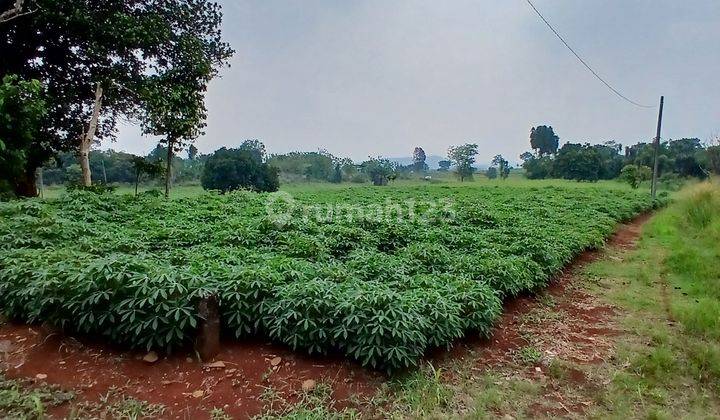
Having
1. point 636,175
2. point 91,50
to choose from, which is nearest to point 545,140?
point 636,175

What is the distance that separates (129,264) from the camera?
2.86m

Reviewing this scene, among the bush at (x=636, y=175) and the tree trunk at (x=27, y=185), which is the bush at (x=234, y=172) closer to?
the tree trunk at (x=27, y=185)

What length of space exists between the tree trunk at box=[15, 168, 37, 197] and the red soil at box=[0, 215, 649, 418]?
885 cm

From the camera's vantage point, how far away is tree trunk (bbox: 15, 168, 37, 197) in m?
9.76

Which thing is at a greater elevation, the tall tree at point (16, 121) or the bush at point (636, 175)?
the tall tree at point (16, 121)

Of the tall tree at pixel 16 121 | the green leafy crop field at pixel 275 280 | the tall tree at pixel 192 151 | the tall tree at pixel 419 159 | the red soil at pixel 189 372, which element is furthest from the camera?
the tall tree at pixel 419 159

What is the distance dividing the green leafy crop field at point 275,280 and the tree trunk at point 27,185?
5569 millimetres

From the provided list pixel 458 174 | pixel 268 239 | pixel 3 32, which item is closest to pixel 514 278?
pixel 268 239

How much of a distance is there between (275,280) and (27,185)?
34.2 feet

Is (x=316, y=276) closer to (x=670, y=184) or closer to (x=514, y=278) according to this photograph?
(x=514, y=278)

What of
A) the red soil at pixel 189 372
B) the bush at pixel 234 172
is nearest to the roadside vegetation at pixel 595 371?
the red soil at pixel 189 372

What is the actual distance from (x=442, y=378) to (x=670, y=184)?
23605mm

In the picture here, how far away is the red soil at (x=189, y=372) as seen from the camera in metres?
2.35

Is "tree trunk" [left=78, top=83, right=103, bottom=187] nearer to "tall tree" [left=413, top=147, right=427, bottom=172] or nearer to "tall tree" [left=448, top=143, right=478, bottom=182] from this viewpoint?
"tall tree" [left=448, top=143, right=478, bottom=182]
